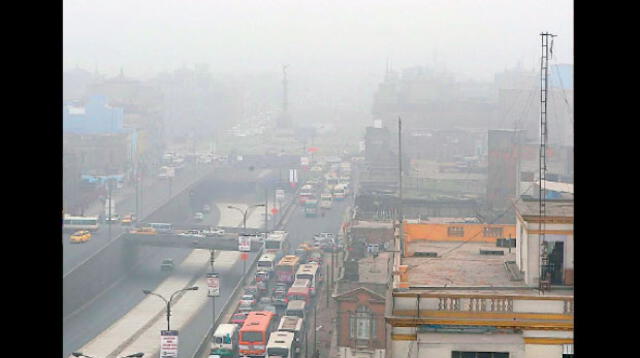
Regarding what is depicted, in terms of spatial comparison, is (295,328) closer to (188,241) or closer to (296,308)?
(296,308)

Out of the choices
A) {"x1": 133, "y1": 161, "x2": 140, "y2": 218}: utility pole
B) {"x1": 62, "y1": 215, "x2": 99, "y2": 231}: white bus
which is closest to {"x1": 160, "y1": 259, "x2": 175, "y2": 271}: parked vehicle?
{"x1": 62, "y1": 215, "x2": 99, "y2": 231}: white bus

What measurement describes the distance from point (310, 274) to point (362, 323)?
4494mm

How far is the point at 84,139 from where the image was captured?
72.9ft

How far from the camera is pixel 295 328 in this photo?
9242mm

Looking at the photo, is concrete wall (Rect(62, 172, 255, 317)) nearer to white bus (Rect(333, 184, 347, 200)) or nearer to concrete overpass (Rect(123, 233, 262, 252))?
concrete overpass (Rect(123, 233, 262, 252))

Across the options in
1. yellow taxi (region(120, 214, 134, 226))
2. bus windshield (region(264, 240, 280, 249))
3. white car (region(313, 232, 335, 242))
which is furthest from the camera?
yellow taxi (region(120, 214, 134, 226))

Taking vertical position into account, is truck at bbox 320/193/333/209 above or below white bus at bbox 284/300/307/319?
above

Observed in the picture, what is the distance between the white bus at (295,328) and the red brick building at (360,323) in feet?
4.58

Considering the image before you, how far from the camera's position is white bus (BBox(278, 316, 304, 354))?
30.1 ft

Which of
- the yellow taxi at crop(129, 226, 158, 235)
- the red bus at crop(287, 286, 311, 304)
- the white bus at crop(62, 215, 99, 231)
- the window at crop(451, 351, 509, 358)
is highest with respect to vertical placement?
the window at crop(451, 351, 509, 358)

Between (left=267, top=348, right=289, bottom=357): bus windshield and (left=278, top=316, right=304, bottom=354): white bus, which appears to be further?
(left=278, top=316, right=304, bottom=354): white bus

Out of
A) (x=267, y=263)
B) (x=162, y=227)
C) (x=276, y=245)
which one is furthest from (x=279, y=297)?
(x=162, y=227)

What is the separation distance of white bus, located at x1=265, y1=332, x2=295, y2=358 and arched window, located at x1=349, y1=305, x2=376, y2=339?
0.95 m

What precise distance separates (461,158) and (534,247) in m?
20.0
